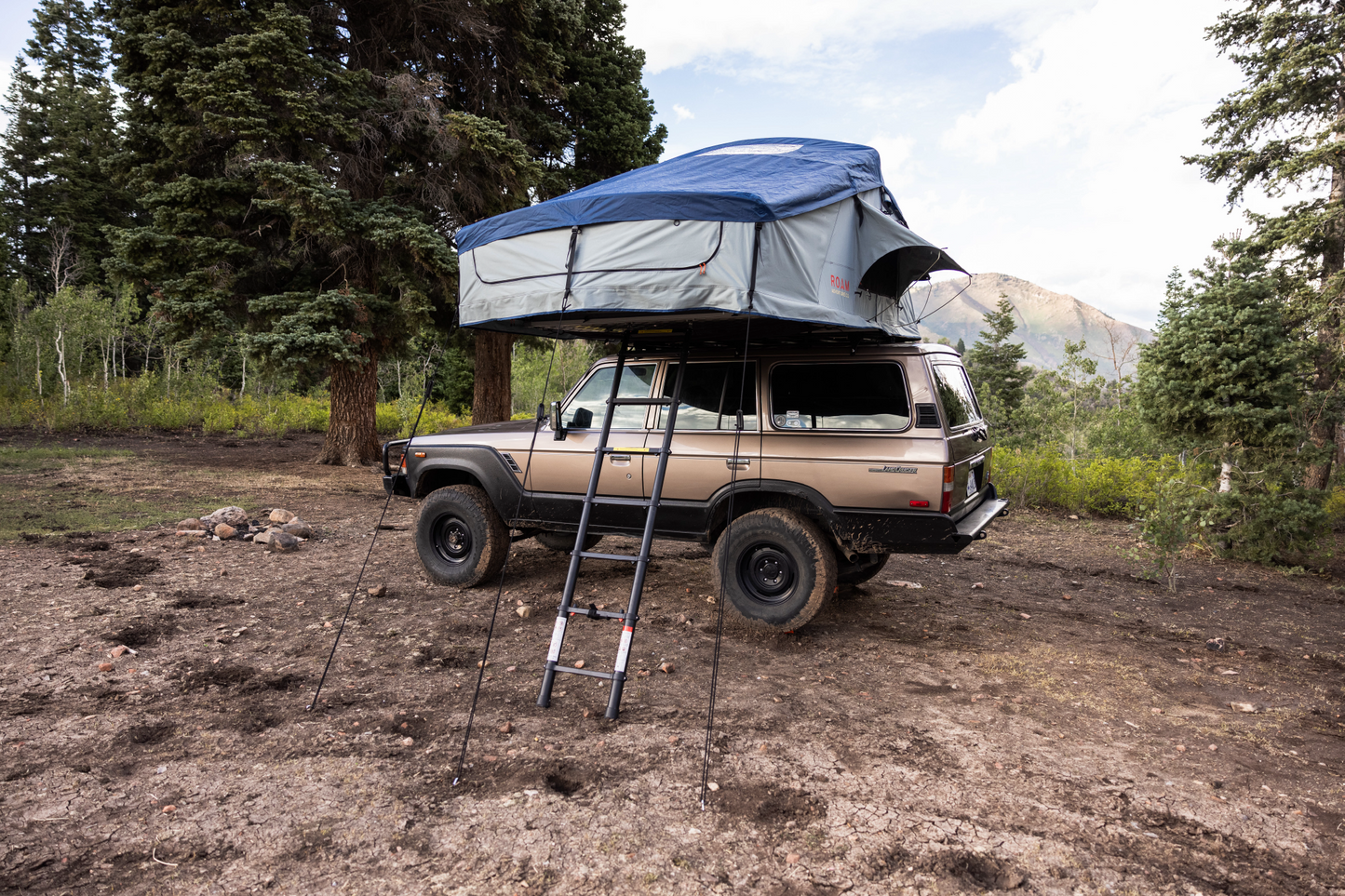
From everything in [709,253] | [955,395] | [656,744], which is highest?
[709,253]

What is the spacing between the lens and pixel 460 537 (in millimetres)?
6281

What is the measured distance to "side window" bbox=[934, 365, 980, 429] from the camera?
5.04 metres

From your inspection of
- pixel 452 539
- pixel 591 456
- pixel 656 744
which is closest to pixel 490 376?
pixel 452 539

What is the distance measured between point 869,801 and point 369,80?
13298 mm

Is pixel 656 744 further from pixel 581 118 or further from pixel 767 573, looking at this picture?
pixel 581 118

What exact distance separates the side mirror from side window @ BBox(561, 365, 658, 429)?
58mm

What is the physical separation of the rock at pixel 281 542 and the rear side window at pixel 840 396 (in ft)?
17.5

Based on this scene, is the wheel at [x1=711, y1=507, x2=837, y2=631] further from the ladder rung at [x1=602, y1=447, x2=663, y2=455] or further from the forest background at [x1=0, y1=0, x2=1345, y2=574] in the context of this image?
the forest background at [x1=0, y1=0, x2=1345, y2=574]

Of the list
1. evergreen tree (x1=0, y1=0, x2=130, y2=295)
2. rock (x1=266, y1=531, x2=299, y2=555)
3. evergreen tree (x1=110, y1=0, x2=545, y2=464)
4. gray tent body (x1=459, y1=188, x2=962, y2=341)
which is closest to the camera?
gray tent body (x1=459, y1=188, x2=962, y2=341)

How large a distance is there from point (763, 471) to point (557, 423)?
1.80 metres

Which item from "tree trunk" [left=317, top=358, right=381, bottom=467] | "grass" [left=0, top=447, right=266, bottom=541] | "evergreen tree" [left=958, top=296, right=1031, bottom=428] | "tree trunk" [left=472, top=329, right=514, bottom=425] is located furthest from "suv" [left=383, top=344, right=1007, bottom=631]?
"evergreen tree" [left=958, top=296, right=1031, bottom=428]

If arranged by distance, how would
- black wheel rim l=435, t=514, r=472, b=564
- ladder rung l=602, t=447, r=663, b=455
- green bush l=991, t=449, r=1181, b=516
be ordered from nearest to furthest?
ladder rung l=602, t=447, r=663, b=455
black wheel rim l=435, t=514, r=472, b=564
green bush l=991, t=449, r=1181, b=516

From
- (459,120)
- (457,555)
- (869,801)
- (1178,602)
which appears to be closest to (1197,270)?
(1178,602)

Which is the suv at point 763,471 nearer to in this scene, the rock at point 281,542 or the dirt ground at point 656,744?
the dirt ground at point 656,744
